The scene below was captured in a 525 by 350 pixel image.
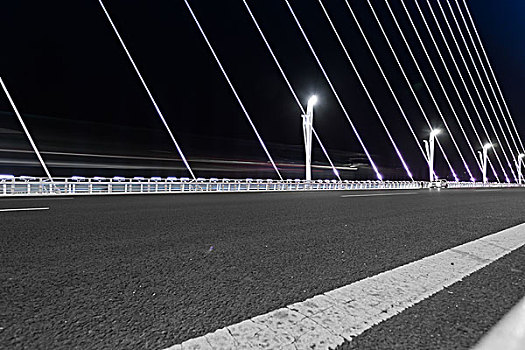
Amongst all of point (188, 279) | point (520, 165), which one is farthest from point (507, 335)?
point (520, 165)

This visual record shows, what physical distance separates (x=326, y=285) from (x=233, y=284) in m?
0.56

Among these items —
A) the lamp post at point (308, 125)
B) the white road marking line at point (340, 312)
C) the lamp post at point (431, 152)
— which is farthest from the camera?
the lamp post at point (431, 152)

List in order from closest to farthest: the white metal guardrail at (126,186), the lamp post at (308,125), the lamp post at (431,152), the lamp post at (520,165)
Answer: the white metal guardrail at (126,186) < the lamp post at (308,125) < the lamp post at (431,152) < the lamp post at (520,165)

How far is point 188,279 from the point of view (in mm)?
1862

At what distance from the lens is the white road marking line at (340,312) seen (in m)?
1.12

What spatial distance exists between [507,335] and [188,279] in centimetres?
161

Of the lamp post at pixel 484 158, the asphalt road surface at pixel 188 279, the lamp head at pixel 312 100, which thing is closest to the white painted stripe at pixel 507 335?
the asphalt road surface at pixel 188 279

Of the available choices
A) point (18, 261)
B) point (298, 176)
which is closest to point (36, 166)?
point (18, 261)

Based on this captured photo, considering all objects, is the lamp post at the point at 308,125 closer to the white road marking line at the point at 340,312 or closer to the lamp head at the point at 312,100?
the lamp head at the point at 312,100

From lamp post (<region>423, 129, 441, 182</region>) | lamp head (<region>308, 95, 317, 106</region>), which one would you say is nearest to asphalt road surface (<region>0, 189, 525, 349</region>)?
lamp head (<region>308, 95, 317, 106</region>)

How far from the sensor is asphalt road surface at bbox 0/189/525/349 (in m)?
1.20

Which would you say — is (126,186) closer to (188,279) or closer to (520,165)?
(188,279)

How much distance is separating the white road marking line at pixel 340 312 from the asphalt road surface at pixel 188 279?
0.07 m

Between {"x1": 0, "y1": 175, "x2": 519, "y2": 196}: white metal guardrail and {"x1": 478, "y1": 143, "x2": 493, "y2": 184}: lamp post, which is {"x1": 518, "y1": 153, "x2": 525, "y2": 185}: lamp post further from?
{"x1": 0, "y1": 175, "x2": 519, "y2": 196}: white metal guardrail
